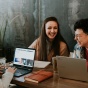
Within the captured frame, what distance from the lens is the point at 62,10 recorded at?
3.32 metres

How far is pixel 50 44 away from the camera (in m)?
2.77

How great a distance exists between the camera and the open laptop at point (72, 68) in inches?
66.1

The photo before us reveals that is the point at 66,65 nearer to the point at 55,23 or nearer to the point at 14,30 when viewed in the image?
the point at 55,23

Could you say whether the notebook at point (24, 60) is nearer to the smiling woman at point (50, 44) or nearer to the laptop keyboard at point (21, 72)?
the laptop keyboard at point (21, 72)

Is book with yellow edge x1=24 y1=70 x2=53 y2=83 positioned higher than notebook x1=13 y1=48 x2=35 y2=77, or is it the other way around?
notebook x1=13 y1=48 x2=35 y2=77

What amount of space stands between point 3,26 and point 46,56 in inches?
74.6

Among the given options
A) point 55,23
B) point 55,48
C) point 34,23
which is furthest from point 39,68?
point 34,23

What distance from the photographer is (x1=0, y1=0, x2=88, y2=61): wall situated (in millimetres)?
3219

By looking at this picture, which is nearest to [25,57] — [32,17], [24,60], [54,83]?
[24,60]

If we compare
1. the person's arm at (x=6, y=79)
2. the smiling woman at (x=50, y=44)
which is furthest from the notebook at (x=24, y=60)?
the smiling woman at (x=50, y=44)

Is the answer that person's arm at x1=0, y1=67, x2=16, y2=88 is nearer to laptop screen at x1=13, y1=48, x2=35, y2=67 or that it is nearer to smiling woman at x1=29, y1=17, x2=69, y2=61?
laptop screen at x1=13, y1=48, x2=35, y2=67

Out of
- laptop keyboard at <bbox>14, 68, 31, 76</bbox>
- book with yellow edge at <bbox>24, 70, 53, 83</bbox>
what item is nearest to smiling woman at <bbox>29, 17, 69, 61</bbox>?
laptop keyboard at <bbox>14, 68, 31, 76</bbox>

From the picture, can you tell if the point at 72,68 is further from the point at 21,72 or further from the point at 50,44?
the point at 50,44

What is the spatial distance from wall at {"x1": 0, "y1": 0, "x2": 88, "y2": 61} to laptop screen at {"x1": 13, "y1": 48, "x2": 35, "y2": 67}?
1.30m
